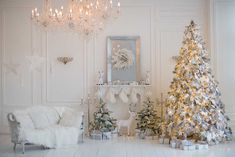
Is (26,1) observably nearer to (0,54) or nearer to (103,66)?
(0,54)

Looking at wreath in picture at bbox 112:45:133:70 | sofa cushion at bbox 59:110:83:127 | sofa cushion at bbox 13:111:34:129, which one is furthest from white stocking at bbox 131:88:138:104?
sofa cushion at bbox 13:111:34:129

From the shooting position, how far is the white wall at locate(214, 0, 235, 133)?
863 cm

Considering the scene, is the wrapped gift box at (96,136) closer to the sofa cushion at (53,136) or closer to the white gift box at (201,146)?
the sofa cushion at (53,136)

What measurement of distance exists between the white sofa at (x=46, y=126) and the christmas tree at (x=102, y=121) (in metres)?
0.70

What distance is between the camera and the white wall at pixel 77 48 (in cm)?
907

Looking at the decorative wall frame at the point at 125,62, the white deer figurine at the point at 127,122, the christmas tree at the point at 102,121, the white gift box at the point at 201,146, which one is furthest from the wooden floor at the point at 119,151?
the decorative wall frame at the point at 125,62

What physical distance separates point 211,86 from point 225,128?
0.96m

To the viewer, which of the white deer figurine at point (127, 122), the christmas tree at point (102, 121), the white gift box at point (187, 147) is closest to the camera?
the white gift box at point (187, 147)

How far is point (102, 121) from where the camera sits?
853cm

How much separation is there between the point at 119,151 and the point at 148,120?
178 centimetres

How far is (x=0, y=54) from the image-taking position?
920 cm

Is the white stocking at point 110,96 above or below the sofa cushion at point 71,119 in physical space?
above

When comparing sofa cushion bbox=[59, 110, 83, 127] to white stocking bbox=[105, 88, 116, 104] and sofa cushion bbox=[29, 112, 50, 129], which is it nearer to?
sofa cushion bbox=[29, 112, 50, 129]

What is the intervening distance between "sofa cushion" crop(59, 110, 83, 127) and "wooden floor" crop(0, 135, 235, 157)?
17.7 inches
